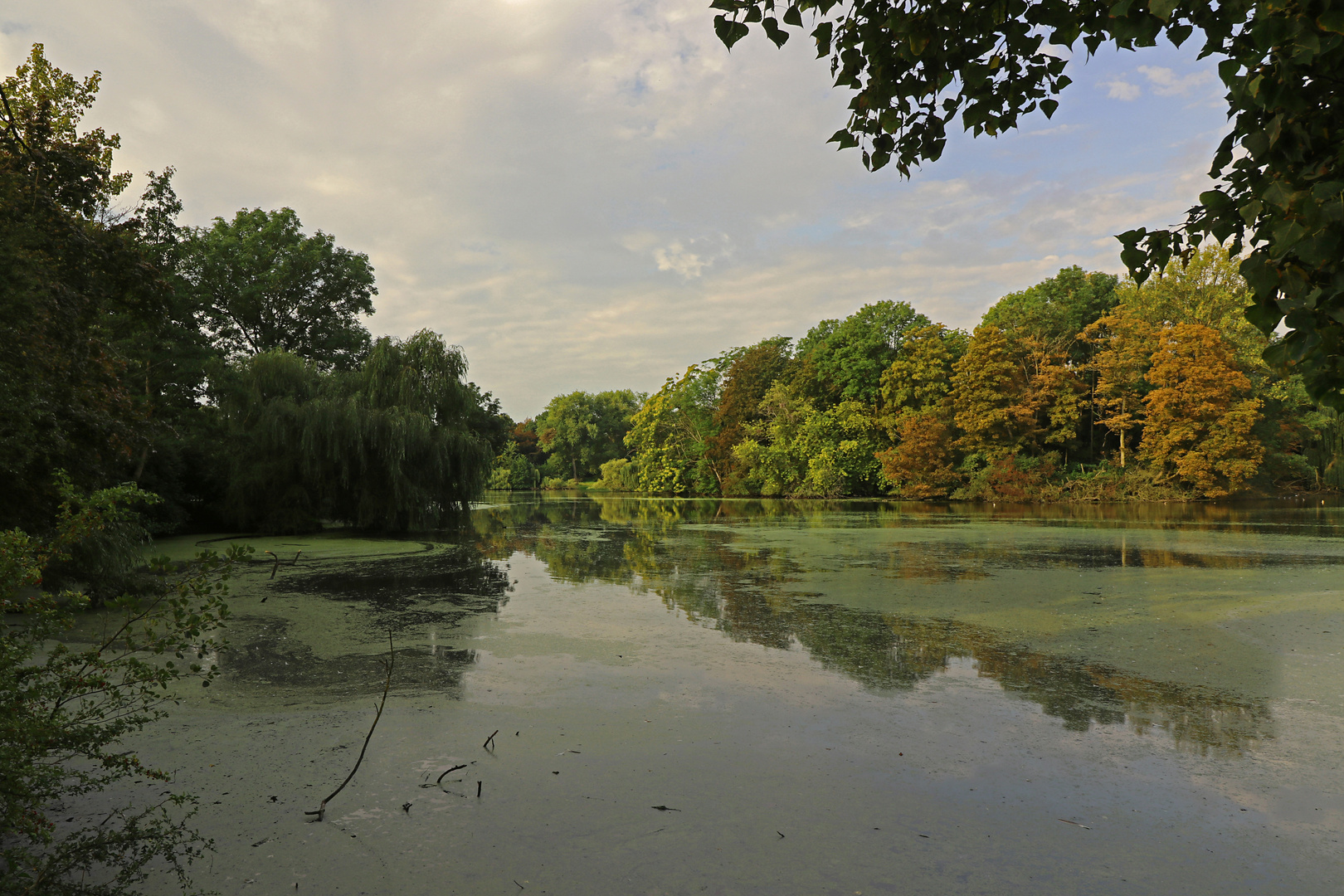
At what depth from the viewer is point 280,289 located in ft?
63.6

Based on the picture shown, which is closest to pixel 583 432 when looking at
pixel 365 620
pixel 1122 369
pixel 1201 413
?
pixel 1122 369

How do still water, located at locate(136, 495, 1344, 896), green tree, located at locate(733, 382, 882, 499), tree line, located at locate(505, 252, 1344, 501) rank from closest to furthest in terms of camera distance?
still water, located at locate(136, 495, 1344, 896)
tree line, located at locate(505, 252, 1344, 501)
green tree, located at locate(733, 382, 882, 499)

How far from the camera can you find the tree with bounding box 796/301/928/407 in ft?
95.1

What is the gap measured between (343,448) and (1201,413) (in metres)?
22.9

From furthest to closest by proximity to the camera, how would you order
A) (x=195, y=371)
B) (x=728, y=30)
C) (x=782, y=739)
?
1. (x=195, y=371)
2. (x=782, y=739)
3. (x=728, y=30)

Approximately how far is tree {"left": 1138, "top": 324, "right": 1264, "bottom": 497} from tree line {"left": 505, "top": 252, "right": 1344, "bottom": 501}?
0.05 metres

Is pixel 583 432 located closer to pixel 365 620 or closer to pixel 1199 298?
pixel 1199 298

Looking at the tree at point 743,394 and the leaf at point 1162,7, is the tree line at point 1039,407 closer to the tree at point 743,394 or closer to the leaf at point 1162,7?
the tree at point 743,394

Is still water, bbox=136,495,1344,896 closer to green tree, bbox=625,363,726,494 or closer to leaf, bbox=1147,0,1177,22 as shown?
leaf, bbox=1147,0,1177,22

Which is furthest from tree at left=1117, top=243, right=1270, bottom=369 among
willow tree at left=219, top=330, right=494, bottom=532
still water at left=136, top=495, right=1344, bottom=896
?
willow tree at left=219, top=330, right=494, bottom=532

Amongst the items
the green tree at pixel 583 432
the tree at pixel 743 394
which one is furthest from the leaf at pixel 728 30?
the green tree at pixel 583 432

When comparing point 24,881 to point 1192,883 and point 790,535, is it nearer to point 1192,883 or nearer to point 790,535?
point 1192,883

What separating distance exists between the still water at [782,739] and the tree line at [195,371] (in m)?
1.35

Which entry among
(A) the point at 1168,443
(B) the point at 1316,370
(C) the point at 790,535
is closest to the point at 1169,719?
(B) the point at 1316,370
